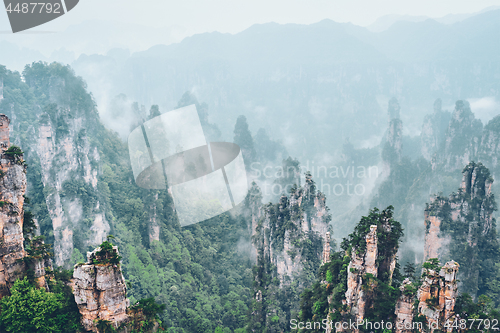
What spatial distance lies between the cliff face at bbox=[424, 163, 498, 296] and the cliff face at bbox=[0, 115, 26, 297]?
35.7 m

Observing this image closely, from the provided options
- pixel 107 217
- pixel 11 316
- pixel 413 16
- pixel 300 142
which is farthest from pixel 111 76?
pixel 413 16

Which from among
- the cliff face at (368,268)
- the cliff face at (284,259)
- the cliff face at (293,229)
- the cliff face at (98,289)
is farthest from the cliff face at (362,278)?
the cliff face at (293,229)

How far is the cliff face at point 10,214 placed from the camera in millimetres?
17219

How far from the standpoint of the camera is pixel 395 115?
106 meters

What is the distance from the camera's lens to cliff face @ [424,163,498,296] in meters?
36.0

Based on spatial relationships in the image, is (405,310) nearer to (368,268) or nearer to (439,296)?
(439,296)

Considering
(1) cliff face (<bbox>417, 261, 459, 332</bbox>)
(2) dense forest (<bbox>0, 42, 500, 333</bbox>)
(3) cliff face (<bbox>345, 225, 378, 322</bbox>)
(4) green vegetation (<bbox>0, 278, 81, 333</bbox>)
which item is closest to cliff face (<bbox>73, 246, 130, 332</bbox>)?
(2) dense forest (<bbox>0, 42, 500, 333</bbox>)

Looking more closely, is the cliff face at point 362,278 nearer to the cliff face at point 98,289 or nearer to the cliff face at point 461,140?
the cliff face at point 98,289

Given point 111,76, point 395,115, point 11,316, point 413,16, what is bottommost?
point 395,115

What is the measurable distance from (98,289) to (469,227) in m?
34.3

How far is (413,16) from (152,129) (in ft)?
→ 532

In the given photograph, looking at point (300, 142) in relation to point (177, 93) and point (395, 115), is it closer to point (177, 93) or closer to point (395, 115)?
point (395, 115)

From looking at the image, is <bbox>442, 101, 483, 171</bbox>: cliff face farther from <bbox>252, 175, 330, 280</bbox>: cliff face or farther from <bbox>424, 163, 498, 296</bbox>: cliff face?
<bbox>252, 175, 330, 280</bbox>: cliff face

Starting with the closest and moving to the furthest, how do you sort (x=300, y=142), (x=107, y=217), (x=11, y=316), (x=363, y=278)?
(x=11, y=316) < (x=363, y=278) < (x=107, y=217) < (x=300, y=142)
